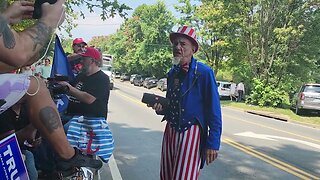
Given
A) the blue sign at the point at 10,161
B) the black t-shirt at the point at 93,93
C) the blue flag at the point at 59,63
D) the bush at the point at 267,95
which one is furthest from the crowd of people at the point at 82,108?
the bush at the point at 267,95

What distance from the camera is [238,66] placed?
39188mm

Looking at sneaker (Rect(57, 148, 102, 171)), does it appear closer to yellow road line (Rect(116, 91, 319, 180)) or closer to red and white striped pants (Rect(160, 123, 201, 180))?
red and white striped pants (Rect(160, 123, 201, 180))

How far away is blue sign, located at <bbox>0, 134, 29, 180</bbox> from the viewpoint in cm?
200

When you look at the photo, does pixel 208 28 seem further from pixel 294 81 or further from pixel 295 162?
pixel 295 162

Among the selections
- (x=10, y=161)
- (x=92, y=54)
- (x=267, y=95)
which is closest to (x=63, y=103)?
(x=92, y=54)

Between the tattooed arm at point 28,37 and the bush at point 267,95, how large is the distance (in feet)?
84.1

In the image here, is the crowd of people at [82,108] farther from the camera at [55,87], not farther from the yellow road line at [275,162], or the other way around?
the yellow road line at [275,162]

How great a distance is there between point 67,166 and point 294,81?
32252 mm

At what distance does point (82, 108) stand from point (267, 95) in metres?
23.5

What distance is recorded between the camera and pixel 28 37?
2.22m

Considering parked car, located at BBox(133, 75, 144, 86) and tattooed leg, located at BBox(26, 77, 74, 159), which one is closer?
tattooed leg, located at BBox(26, 77, 74, 159)

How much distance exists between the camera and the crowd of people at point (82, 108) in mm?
2271

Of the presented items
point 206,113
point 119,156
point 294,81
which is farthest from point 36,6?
point 294,81

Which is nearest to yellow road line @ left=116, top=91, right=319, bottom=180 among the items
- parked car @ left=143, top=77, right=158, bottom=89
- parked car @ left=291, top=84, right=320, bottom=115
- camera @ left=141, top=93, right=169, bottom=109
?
camera @ left=141, top=93, right=169, bottom=109
